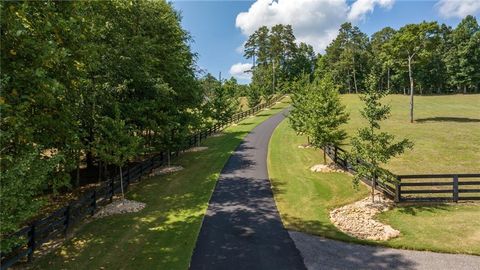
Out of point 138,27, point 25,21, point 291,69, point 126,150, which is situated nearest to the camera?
point 25,21

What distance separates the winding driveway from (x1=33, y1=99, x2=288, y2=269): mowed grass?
74 cm

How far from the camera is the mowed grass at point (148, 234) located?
11.8 metres

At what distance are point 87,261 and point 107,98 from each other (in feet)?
41.7

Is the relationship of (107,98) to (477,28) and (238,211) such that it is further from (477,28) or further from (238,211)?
(477,28)

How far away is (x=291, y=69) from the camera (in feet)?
348

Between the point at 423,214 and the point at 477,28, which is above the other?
the point at 477,28

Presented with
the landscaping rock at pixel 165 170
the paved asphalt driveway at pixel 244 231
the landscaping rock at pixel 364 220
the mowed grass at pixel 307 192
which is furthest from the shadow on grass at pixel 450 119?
the landscaping rock at pixel 165 170

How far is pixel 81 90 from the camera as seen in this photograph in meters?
18.9

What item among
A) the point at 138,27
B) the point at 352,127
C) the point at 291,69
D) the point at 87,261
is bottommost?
the point at 87,261

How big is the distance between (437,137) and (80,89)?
108 feet

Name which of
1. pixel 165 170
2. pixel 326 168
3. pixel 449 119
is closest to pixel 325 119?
pixel 326 168

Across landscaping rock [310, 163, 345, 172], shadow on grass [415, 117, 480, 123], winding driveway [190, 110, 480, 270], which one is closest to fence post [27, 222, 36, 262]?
winding driveway [190, 110, 480, 270]

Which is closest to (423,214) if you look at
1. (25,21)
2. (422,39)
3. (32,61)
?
(32,61)

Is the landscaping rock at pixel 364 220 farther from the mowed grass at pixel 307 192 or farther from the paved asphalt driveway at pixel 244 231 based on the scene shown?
the paved asphalt driveway at pixel 244 231
